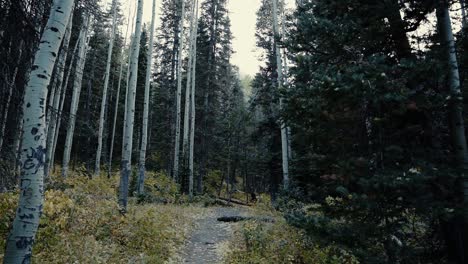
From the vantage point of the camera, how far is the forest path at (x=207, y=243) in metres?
7.20

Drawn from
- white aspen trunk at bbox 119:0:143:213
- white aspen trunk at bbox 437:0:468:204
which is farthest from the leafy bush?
white aspen trunk at bbox 119:0:143:213

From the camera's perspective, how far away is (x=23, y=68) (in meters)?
5.20

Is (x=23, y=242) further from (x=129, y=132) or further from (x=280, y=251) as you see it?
(x=129, y=132)

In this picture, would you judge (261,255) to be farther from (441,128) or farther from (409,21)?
(409,21)

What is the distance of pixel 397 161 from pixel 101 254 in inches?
218

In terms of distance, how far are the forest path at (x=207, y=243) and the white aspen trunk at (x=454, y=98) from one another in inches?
204

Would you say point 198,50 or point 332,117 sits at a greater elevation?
point 198,50

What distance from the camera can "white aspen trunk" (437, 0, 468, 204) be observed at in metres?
4.74

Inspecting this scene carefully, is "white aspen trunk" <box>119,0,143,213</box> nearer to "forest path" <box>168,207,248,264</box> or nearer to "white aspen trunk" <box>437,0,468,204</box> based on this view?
"forest path" <box>168,207,248,264</box>

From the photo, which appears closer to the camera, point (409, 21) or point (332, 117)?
point (332, 117)

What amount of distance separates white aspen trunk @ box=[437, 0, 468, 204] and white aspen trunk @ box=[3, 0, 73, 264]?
567cm

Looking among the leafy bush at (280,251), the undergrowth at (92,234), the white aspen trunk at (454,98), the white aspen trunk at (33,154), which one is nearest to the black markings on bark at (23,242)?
the white aspen trunk at (33,154)

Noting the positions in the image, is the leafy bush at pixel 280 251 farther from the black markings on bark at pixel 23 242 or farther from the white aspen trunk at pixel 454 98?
the black markings on bark at pixel 23 242

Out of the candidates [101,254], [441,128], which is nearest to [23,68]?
[101,254]
